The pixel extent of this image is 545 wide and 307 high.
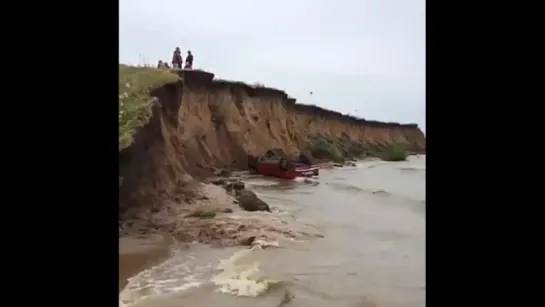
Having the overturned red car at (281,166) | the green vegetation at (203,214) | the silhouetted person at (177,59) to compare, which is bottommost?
the green vegetation at (203,214)

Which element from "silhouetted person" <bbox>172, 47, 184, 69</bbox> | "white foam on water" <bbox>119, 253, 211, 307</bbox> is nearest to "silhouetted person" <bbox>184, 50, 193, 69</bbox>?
"silhouetted person" <bbox>172, 47, 184, 69</bbox>

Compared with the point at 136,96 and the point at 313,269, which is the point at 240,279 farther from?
the point at 136,96

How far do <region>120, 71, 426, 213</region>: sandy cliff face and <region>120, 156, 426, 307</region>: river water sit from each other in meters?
1.11

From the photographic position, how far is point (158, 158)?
21.6ft

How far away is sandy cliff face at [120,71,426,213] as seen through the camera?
623 centimetres

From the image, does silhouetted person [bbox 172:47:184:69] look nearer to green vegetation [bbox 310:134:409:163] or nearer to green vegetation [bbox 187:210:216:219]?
green vegetation [bbox 187:210:216:219]

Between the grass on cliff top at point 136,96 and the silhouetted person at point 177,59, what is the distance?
1.37 ft

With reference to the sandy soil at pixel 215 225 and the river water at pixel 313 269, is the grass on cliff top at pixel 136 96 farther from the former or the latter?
the river water at pixel 313 269

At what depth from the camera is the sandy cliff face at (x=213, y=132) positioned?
20.5 ft

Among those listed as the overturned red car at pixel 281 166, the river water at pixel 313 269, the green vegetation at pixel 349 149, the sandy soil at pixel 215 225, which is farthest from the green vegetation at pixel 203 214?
the green vegetation at pixel 349 149

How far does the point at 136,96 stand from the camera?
6.44 metres

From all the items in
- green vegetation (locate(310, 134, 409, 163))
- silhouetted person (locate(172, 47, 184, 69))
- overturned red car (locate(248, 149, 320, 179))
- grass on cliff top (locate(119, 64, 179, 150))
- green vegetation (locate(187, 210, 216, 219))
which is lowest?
green vegetation (locate(187, 210, 216, 219))
